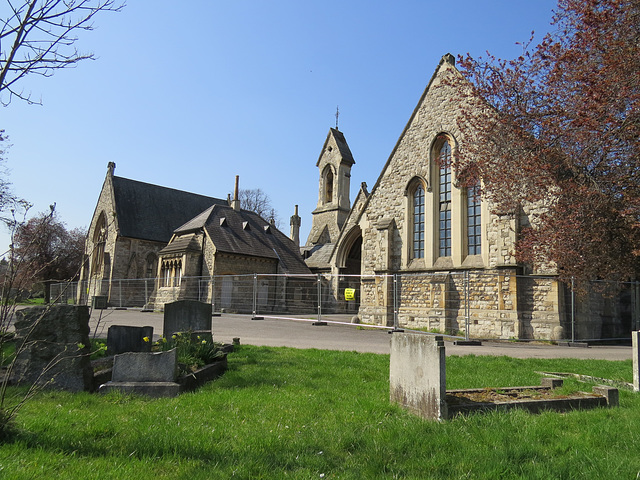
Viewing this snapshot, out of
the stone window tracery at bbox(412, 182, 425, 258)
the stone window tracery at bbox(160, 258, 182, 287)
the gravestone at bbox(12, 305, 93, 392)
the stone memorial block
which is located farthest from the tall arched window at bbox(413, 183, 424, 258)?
the gravestone at bbox(12, 305, 93, 392)

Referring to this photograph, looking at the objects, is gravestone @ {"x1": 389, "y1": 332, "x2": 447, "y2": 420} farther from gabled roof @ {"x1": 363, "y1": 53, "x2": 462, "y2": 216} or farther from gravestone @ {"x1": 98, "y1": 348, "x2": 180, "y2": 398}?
gabled roof @ {"x1": 363, "y1": 53, "x2": 462, "y2": 216}

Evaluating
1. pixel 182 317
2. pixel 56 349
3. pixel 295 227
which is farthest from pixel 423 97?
pixel 295 227

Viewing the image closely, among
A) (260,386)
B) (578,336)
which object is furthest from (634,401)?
(578,336)

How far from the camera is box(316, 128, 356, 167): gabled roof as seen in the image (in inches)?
1636

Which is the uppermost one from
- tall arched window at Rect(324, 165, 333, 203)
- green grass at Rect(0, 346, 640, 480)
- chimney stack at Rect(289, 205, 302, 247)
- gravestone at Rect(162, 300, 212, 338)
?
tall arched window at Rect(324, 165, 333, 203)

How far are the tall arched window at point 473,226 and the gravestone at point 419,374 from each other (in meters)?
13.5

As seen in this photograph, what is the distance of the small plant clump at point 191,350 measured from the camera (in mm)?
7188

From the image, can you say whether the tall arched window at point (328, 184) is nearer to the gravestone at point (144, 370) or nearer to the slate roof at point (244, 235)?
the slate roof at point (244, 235)

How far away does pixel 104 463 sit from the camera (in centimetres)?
354

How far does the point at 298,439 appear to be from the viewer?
4.21 meters

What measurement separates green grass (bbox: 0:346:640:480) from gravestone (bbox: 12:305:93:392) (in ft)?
1.11

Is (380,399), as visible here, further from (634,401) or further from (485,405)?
(634,401)

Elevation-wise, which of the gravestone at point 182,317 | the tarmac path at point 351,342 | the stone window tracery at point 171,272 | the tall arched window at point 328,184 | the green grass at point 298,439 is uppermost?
the tall arched window at point 328,184

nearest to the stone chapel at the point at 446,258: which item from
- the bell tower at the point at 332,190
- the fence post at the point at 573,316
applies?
the fence post at the point at 573,316
